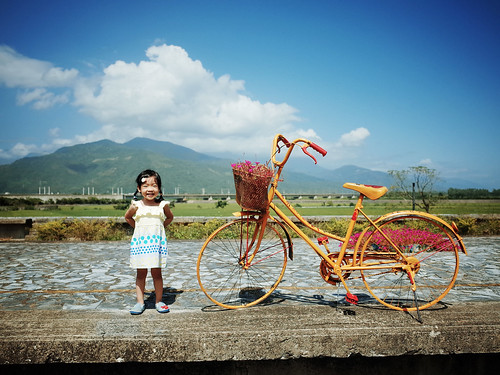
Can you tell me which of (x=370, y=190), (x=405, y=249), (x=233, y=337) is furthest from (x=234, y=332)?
(x=405, y=249)

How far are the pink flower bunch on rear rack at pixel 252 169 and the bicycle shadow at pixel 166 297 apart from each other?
202cm

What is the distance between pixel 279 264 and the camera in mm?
6988

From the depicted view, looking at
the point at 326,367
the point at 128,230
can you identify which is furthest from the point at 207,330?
the point at 128,230

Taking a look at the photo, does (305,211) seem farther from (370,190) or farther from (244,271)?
(370,190)

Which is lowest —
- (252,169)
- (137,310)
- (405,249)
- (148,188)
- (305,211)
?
(305,211)

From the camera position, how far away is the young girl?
11.6 feet

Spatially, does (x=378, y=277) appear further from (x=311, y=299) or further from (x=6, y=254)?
(x=6, y=254)

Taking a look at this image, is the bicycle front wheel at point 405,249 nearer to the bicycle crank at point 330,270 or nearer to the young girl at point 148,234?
the bicycle crank at point 330,270

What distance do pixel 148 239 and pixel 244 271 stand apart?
2.67 m

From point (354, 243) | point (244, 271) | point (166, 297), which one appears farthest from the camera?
point (244, 271)

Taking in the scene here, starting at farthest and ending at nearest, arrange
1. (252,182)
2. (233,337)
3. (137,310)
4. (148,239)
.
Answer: (148,239), (137,310), (252,182), (233,337)

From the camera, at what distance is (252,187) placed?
10.7 ft

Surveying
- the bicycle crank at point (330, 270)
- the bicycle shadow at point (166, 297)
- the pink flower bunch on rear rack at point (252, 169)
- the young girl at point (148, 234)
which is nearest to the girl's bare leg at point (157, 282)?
the young girl at point (148, 234)

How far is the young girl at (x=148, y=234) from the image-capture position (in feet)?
11.6
